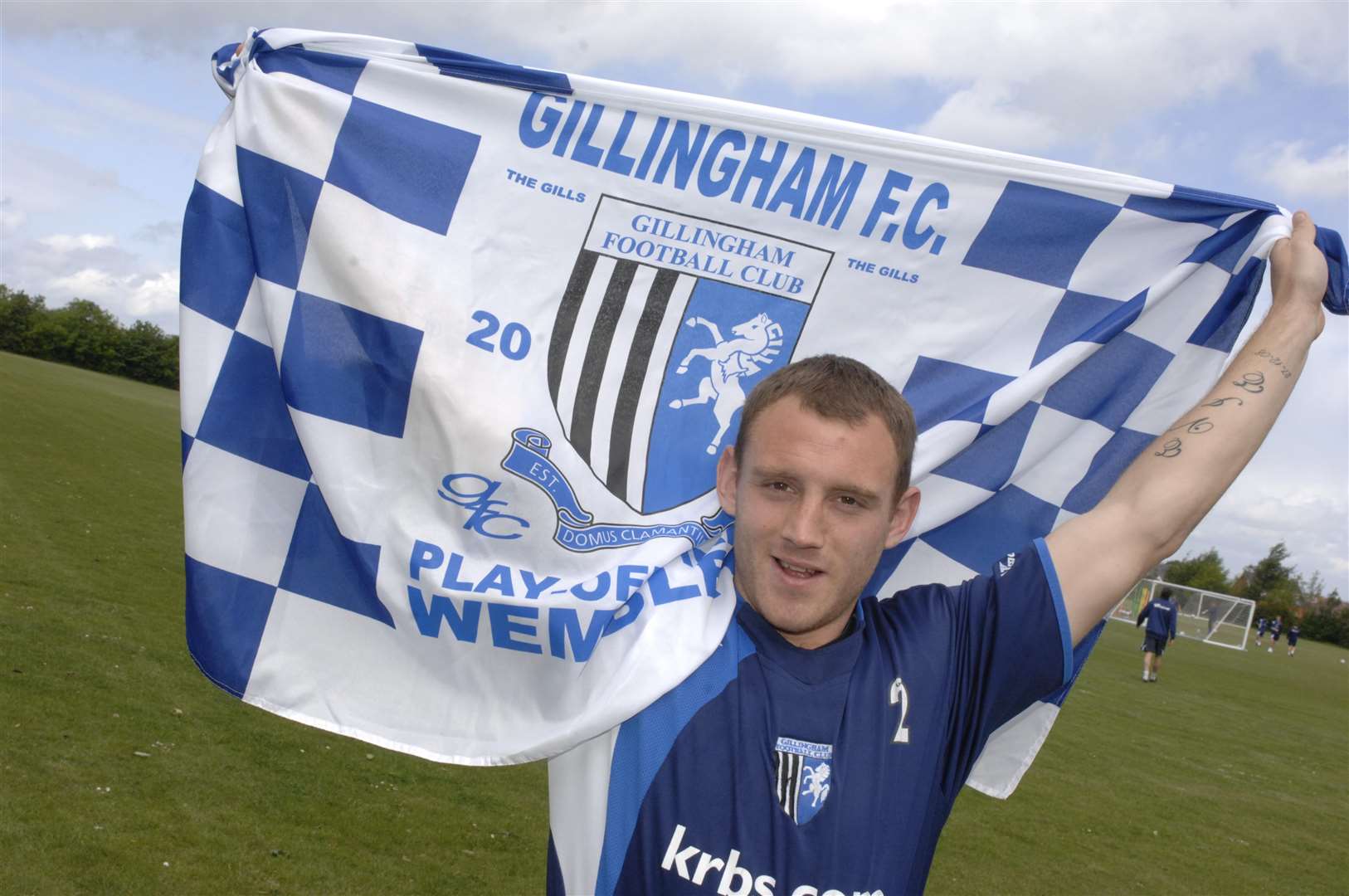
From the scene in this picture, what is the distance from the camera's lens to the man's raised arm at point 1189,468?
218 cm

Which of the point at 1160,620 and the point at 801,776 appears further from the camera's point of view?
the point at 1160,620

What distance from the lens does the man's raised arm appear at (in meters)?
2.18

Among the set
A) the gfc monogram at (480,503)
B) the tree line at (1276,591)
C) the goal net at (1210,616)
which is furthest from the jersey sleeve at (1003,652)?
the tree line at (1276,591)

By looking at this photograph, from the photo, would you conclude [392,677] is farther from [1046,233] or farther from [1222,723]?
[1222,723]

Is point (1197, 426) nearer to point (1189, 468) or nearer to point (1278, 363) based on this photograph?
point (1189, 468)

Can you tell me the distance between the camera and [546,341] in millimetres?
2705

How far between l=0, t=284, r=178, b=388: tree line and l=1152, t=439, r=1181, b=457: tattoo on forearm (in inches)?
3181

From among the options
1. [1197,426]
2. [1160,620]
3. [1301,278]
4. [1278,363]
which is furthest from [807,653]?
[1160,620]

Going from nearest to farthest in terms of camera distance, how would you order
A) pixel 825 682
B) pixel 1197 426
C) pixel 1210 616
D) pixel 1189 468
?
pixel 825 682 < pixel 1189 468 < pixel 1197 426 < pixel 1210 616

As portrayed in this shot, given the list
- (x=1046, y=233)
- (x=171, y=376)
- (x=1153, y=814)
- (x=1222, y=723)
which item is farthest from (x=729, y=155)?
(x=171, y=376)

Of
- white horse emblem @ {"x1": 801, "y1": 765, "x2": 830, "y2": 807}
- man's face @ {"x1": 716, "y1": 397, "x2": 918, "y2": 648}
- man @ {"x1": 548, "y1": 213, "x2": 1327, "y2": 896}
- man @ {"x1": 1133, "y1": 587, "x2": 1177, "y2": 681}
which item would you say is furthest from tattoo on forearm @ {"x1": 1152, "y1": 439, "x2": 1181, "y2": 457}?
man @ {"x1": 1133, "y1": 587, "x2": 1177, "y2": 681}

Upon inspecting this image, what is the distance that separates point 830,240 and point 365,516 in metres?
1.38

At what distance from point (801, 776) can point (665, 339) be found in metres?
1.23

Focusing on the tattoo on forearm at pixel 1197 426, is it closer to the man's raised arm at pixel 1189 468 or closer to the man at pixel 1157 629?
the man's raised arm at pixel 1189 468
